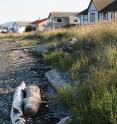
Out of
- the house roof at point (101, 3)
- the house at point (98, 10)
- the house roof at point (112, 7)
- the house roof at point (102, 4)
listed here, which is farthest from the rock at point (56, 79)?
the house roof at point (101, 3)

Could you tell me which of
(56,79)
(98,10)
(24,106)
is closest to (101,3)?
(98,10)

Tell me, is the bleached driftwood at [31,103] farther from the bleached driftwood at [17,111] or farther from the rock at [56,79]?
the rock at [56,79]

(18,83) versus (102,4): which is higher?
(102,4)

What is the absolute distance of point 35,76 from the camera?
13.2m

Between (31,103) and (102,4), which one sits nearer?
(31,103)

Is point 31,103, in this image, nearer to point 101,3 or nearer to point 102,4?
point 102,4

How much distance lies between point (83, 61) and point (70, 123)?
418cm

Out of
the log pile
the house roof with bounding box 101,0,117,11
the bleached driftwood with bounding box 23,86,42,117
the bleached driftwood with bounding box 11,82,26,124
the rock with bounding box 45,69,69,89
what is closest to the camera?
the bleached driftwood with bounding box 11,82,26,124

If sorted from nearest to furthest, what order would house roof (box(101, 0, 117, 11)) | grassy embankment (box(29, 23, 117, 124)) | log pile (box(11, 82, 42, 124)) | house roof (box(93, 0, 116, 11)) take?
grassy embankment (box(29, 23, 117, 124)) → log pile (box(11, 82, 42, 124)) → house roof (box(101, 0, 117, 11)) → house roof (box(93, 0, 116, 11))

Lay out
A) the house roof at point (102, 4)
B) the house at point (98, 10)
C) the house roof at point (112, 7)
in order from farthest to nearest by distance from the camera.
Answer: the house roof at point (102, 4)
the house at point (98, 10)
the house roof at point (112, 7)

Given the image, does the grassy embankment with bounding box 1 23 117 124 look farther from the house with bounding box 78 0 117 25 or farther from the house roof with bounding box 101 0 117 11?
the house with bounding box 78 0 117 25

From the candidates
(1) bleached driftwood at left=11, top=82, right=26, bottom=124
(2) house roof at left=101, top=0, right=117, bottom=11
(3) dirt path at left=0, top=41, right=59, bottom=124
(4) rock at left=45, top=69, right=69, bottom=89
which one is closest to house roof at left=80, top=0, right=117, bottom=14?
(2) house roof at left=101, top=0, right=117, bottom=11

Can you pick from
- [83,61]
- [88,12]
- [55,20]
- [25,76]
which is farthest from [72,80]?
[55,20]

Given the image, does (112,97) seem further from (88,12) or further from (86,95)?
(88,12)
